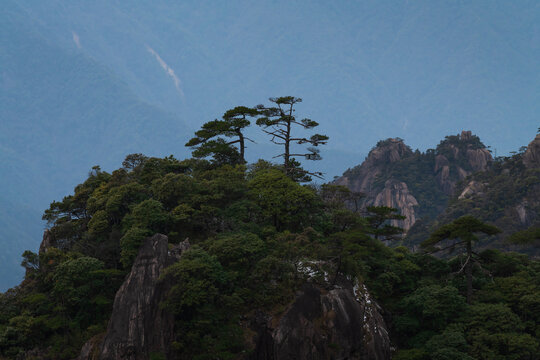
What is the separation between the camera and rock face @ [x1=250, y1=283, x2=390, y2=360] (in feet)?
87.8

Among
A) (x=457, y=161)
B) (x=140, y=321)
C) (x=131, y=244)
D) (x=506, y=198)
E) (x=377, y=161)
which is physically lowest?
(x=140, y=321)

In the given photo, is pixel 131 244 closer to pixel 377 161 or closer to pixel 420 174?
pixel 420 174

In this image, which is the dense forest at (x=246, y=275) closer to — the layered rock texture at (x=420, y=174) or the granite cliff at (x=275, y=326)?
the granite cliff at (x=275, y=326)

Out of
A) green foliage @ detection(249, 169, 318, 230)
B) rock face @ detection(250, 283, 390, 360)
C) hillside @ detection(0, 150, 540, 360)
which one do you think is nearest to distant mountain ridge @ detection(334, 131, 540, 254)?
hillside @ detection(0, 150, 540, 360)

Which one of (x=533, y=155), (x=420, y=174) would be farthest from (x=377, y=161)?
(x=533, y=155)

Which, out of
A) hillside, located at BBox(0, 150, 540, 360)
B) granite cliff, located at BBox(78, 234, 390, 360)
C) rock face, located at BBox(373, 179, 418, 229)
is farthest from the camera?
rock face, located at BBox(373, 179, 418, 229)

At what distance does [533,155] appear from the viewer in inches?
3875

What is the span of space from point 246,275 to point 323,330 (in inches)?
242

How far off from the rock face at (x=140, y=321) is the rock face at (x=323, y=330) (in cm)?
598

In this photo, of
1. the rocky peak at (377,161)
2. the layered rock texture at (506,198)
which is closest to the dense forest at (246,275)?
the layered rock texture at (506,198)

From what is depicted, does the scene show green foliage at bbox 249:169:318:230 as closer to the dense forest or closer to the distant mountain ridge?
the dense forest

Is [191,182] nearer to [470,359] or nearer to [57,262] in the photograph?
[57,262]

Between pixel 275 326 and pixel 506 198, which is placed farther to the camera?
pixel 506 198

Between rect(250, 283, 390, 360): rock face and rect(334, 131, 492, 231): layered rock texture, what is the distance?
98.8 m
